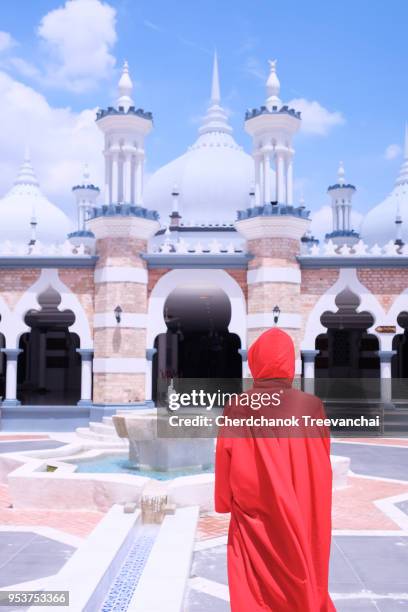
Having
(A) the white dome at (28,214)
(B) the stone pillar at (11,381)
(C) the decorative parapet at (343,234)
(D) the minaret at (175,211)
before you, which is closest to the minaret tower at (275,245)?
(B) the stone pillar at (11,381)

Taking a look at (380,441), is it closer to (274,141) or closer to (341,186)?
(274,141)

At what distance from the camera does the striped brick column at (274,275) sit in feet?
48.5

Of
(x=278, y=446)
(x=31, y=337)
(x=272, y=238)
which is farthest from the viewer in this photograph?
(x=31, y=337)

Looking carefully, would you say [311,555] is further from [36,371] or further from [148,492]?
[36,371]

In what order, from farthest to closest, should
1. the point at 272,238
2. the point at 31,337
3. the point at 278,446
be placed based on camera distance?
the point at 31,337 < the point at 272,238 < the point at 278,446

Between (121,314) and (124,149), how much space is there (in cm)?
403

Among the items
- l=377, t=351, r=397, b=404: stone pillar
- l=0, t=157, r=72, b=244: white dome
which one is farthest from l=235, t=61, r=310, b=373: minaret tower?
l=0, t=157, r=72, b=244: white dome

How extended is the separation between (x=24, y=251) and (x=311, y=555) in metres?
13.7

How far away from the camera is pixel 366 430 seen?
15.6 meters

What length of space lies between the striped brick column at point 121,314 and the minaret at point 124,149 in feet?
2.87

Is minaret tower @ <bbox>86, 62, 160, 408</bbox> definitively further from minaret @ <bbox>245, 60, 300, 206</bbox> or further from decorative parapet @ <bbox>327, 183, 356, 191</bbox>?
decorative parapet @ <bbox>327, 183, 356, 191</bbox>

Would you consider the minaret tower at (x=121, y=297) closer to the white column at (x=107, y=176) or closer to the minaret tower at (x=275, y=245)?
the white column at (x=107, y=176)

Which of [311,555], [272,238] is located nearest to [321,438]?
[311,555]

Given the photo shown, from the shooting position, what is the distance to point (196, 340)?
1179 inches
